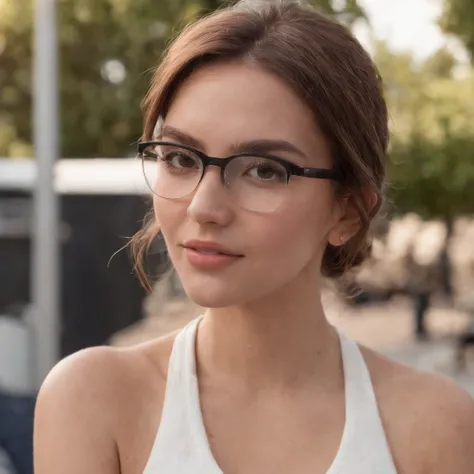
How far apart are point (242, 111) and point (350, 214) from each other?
11.2 inches

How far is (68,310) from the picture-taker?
17.0 feet

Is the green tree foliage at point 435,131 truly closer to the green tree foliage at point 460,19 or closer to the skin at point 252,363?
the green tree foliage at point 460,19

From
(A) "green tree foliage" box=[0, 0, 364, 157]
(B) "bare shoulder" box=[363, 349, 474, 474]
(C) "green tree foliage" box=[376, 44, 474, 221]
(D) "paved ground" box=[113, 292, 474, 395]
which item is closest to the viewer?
(B) "bare shoulder" box=[363, 349, 474, 474]

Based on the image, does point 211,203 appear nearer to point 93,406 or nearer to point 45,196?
point 93,406

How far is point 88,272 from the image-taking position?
5.09 metres

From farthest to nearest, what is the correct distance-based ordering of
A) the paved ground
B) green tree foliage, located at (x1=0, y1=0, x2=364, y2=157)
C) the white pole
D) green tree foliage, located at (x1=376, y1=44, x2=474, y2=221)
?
1. the paved ground
2. green tree foliage, located at (x1=376, y1=44, x2=474, y2=221)
3. the white pole
4. green tree foliage, located at (x1=0, y1=0, x2=364, y2=157)

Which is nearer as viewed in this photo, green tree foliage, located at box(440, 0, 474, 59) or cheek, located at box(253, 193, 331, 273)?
cheek, located at box(253, 193, 331, 273)

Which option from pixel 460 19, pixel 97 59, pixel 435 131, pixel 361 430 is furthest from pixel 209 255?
pixel 435 131

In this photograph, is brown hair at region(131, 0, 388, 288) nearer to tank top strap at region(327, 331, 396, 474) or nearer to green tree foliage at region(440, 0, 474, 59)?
tank top strap at region(327, 331, 396, 474)

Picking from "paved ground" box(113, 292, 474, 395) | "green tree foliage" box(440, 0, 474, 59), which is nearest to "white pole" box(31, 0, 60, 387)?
"green tree foliage" box(440, 0, 474, 59)

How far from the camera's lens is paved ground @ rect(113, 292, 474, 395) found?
23.9 feet

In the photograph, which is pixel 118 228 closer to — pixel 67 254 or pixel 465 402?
pixel 67 254

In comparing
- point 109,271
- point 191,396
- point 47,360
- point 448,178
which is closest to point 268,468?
point 191,396

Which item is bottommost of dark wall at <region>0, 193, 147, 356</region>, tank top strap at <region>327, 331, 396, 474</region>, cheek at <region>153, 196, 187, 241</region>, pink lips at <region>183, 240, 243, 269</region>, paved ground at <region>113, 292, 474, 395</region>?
paved ground at <region>113, 292, 474, 395</region>
